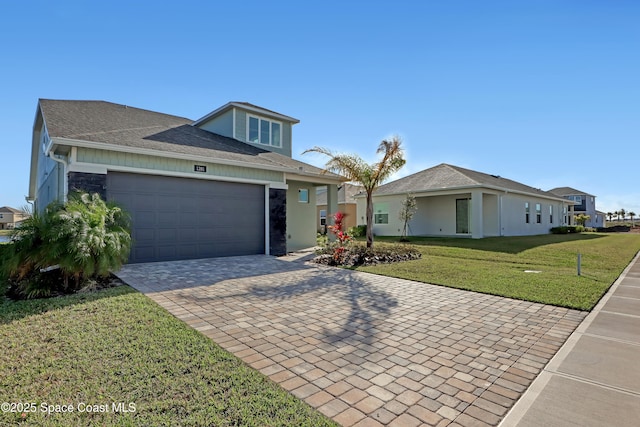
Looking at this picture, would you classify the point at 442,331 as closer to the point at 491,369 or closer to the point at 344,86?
the point at 491,369

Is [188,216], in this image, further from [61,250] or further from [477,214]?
[477,214]

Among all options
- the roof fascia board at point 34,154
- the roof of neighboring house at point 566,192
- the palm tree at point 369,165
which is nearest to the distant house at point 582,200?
the roof of neighboring house at point 566,192

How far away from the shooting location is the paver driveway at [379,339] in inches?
107

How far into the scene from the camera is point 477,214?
18531 millimetres

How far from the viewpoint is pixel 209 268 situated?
877 cm

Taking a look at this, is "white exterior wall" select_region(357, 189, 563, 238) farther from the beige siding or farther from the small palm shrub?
the small palm shrub

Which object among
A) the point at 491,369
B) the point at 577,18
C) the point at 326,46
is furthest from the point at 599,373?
the point at 326,46

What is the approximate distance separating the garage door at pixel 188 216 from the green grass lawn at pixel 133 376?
4.79 m

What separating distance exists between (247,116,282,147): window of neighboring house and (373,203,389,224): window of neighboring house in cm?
1034

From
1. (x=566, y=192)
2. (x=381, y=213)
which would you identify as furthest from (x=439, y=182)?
(x=566, y=192)

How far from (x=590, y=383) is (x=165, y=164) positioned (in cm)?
1011

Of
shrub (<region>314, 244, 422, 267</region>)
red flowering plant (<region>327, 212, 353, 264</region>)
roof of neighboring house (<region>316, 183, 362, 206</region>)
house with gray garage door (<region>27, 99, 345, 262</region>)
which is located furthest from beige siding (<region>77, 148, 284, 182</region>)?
roof of neighboring house (<region>316, 183, 362, 206</region>)

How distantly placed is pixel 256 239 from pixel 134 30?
7.86m

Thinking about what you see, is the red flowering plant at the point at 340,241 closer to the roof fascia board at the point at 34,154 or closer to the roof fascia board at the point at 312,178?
the roof fascia board at the point at 312,178
